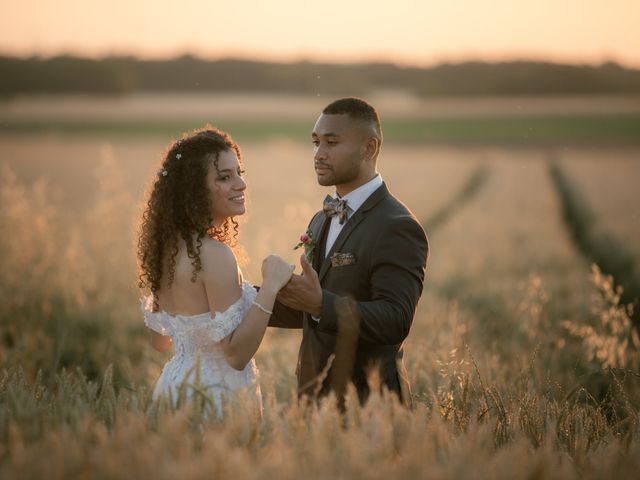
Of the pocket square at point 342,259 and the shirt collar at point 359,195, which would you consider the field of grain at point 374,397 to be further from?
the shirt collar at point 359,195

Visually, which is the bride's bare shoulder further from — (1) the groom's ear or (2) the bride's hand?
(1) the groom's ear

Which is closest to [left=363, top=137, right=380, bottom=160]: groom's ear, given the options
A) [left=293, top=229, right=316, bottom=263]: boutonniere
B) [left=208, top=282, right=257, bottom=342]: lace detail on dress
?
[left=293, top=229, right=316, bottom=263]: boutonniere

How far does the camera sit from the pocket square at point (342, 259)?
13.3 ft

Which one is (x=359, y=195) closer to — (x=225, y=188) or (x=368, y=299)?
(x=368, y=299)

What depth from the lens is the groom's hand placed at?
3697mm

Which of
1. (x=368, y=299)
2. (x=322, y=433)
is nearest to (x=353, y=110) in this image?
(x=368, y=299)

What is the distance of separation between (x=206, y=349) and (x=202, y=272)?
0.47 metres

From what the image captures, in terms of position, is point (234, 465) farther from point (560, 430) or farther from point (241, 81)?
point (241, 81)

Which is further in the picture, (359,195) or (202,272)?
(359,195)

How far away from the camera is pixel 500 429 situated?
3729mm

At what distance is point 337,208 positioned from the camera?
424cm

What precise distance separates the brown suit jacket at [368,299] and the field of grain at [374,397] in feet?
0.87

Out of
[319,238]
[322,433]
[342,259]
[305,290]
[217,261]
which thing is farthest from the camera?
[319,238]

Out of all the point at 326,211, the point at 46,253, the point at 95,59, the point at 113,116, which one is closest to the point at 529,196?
the point at 46,253
